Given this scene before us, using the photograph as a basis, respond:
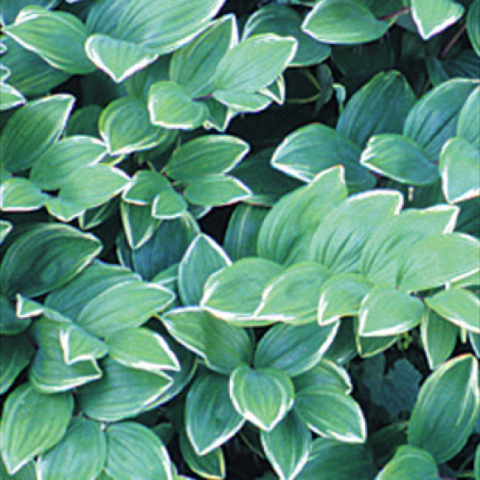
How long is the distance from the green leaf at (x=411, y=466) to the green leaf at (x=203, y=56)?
561 mm

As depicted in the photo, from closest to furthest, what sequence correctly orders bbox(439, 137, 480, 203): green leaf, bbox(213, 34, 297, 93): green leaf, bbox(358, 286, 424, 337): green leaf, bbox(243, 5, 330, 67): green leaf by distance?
bbox(358, 286, 424, 337): green leaf
bbox(439, 137, 480, 203): green leaf
bbox(213, 34, 297, 93): green leaf
bbox(243, 5, 330, 67): green leaf

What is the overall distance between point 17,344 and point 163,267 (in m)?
0.23

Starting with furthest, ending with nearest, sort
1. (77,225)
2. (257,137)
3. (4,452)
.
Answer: (257,137)
(77,225)
(4,452)

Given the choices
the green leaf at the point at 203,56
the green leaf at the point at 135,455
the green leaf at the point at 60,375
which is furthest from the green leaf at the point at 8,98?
the green leaf at the point at 135,455

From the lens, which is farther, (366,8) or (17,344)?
(366,8)

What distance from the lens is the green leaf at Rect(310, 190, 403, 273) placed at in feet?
2.80

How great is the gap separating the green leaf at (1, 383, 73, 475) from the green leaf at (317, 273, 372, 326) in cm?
35

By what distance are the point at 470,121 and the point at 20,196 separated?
1.98ft

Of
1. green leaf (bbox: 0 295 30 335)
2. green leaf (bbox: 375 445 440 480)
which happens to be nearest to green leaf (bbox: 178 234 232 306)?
green leaf (bbox: 0 295 30 335)

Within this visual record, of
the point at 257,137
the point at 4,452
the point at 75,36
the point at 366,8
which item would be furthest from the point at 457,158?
the point at 4,452

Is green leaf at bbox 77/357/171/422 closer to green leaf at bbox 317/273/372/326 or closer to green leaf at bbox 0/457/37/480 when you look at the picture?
green leaf at bbox 0/457/37/480

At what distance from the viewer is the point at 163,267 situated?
1038 millimetres

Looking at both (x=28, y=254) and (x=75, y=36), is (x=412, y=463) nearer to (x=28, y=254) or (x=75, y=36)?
(x=28, y=254)

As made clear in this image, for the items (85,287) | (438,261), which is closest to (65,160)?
(85,287)
